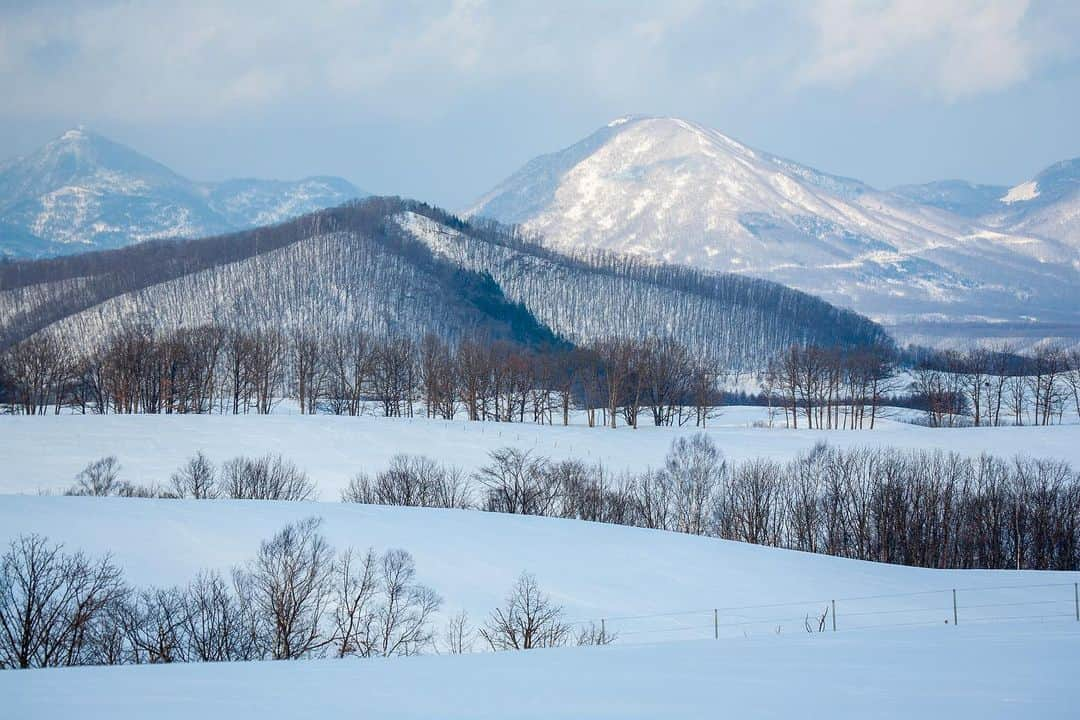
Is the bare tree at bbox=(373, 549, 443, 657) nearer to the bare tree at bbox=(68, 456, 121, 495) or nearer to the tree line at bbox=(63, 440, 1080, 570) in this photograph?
the tree line at bbox=(63, 440, 1080, 570)

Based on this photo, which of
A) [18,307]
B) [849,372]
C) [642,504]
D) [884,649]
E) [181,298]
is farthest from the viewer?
[18,307]

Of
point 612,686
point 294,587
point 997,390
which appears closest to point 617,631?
point 294,587

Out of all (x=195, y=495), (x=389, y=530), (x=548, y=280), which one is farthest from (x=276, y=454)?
(x=548, y=280)

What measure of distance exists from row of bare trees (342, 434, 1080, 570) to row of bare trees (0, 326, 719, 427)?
82.8ft

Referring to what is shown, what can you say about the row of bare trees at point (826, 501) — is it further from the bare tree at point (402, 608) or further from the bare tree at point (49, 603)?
the bare tree at point (49, 603)

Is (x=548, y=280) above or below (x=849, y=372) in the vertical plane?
above

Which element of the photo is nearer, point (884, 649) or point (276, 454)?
point (884, 649)

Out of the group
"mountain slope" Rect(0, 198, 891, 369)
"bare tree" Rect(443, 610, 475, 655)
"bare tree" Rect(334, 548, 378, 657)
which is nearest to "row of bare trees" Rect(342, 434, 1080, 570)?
"bare tree" Rect(334, 548, 378, 657)

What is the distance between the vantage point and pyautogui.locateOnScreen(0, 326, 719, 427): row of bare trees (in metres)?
94.6

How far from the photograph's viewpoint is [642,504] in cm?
6425

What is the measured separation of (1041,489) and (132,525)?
5516 cm

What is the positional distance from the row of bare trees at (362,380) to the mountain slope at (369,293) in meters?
35.6

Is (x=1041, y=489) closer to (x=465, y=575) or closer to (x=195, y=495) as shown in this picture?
(x=465, y=575)

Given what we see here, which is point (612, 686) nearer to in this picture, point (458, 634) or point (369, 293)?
point (458, 634)
